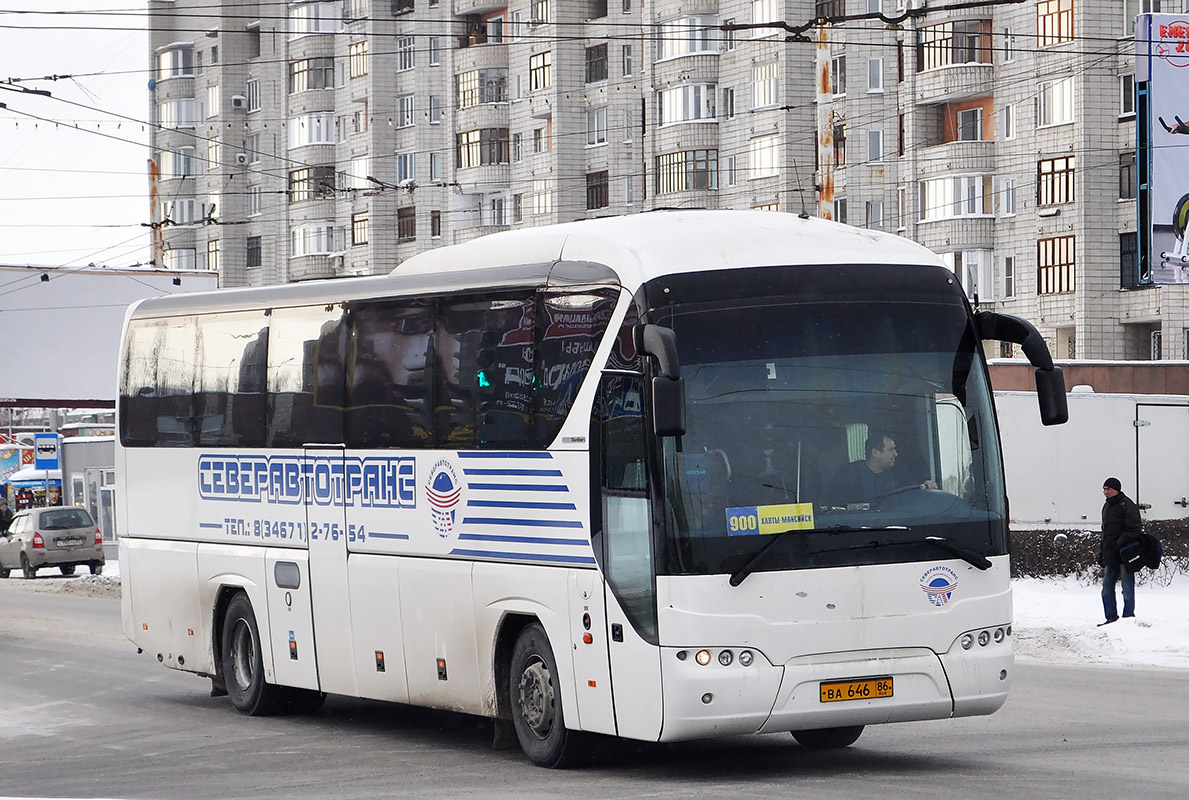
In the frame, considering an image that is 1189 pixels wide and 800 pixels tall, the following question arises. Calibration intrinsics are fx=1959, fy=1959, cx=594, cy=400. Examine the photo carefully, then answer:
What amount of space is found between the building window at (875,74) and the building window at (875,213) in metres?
3.31

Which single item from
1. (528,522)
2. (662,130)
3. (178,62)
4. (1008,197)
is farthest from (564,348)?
(178,62)

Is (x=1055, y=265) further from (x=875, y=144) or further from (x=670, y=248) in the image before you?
(x=670, y=248)

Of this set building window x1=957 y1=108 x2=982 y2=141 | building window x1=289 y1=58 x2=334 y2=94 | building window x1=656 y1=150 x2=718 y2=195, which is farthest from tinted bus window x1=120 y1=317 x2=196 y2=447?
building window x1=289 y1=58 x2=334 y2=94

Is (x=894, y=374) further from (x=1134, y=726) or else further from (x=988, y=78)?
(x=988, y=78)

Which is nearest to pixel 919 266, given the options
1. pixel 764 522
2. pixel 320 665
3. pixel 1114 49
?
pixel 764 522

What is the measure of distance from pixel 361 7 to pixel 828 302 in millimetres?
68492

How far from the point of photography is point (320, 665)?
45.6 feet

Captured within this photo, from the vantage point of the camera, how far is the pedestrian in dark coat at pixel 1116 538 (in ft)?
68.5

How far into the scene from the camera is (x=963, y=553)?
1076cm

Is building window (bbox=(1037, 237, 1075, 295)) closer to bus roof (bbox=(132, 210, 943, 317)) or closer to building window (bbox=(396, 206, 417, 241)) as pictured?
building window (bbox=(396, 206, 417, 241))

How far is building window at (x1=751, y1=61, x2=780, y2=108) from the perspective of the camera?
59.2 meters

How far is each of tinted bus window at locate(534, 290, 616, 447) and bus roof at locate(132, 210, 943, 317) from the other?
149 millimetres

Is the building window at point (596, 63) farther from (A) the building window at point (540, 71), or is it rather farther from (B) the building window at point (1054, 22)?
(B) the building window at point (1054, 22)

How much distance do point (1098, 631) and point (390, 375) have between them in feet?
32.2
